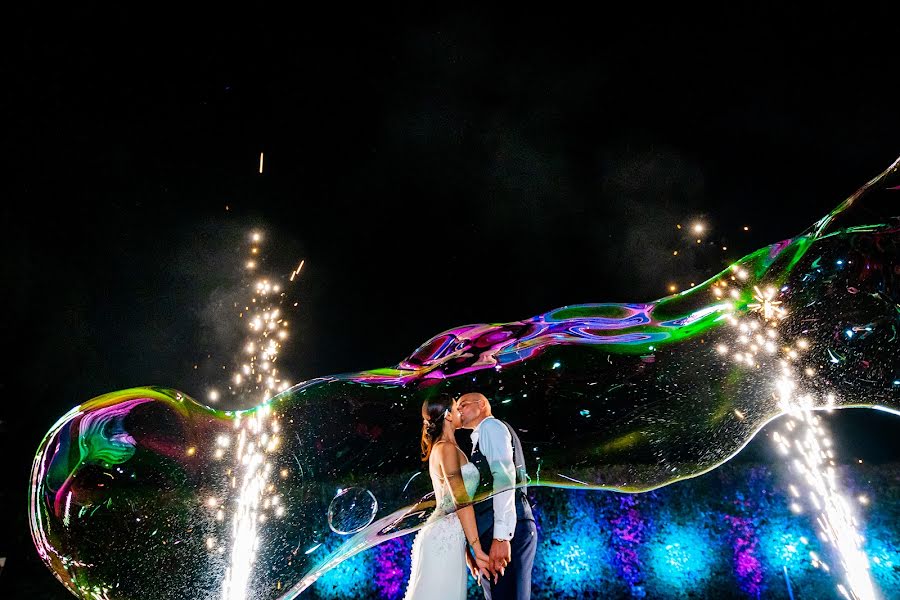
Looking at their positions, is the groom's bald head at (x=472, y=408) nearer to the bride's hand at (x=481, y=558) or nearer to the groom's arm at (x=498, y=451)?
the groom's arm at (x=498, y=451)

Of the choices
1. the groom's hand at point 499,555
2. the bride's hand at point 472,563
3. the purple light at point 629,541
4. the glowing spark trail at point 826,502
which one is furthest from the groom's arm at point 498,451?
the purple light at point 629,541

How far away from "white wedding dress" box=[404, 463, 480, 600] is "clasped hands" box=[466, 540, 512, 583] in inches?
3.7

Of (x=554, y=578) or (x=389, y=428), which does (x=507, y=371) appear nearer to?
(x=389, y=428)

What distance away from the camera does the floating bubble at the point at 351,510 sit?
158 centimetres

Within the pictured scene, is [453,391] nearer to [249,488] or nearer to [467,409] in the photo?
[467,409]

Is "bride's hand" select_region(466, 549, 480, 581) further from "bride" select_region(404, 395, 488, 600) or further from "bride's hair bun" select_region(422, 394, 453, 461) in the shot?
"bride's hair bun" select_region(422, 394, 453, 461)

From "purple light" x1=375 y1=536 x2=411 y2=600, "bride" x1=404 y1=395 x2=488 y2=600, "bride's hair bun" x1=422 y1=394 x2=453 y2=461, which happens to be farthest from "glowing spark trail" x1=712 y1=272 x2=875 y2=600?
"purple light" x1=375 y1=536 x2=411 y2=600

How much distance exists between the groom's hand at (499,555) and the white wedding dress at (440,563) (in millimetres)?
164

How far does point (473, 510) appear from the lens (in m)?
1.92

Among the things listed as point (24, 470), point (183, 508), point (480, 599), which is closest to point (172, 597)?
point (183, 508)

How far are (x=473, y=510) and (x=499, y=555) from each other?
0.19m

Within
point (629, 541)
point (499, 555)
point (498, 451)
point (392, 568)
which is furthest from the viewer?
point (629, 541)

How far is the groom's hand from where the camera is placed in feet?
6.10

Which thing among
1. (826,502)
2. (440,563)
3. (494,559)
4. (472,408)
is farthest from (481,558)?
(826,502)
